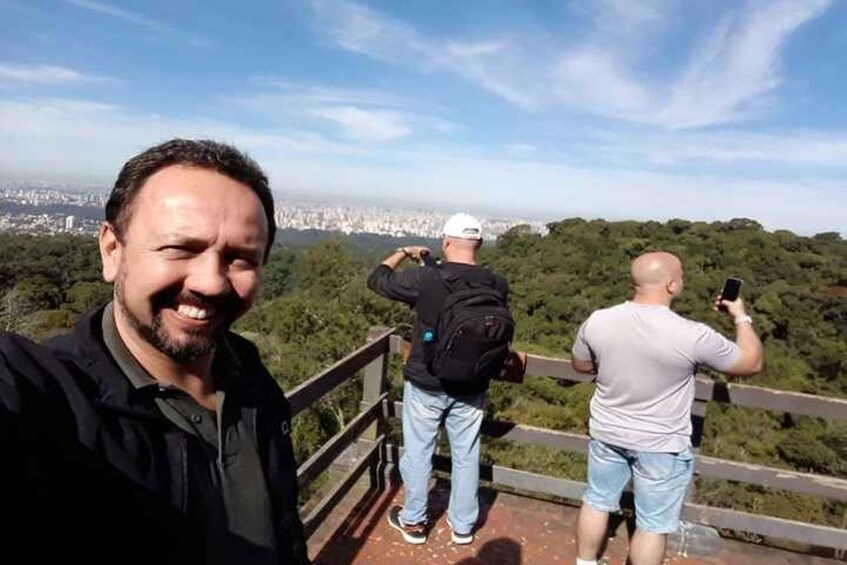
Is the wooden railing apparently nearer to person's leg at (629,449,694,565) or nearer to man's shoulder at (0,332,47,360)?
person's leg at (629,449,694,565)

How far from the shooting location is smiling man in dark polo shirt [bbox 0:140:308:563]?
2.78ft

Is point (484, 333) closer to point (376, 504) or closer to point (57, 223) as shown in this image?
point (376, 504)

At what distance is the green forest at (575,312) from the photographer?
971 inches

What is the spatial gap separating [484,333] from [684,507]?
175cm

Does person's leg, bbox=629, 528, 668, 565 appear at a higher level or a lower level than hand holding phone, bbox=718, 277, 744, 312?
lower

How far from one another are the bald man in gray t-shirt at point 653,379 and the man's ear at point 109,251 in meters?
2.22

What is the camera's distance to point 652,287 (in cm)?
273

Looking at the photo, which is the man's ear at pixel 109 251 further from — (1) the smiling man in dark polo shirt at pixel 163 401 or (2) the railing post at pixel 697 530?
(2) the railing post at pixel 697 530

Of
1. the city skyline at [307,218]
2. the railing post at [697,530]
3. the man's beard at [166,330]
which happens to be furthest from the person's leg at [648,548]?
the city skyline at [307,218]

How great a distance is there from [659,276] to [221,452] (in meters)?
2.19

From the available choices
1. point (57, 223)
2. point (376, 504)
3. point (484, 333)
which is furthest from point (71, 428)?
point (57, 223)

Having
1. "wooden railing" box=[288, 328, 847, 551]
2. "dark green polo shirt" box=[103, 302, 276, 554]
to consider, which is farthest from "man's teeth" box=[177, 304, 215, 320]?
"wooden railing" box=[288, 328, 847, 551]

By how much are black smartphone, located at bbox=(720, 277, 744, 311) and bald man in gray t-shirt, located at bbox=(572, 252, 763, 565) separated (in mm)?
67

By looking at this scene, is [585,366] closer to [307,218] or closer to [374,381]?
[374,381]
